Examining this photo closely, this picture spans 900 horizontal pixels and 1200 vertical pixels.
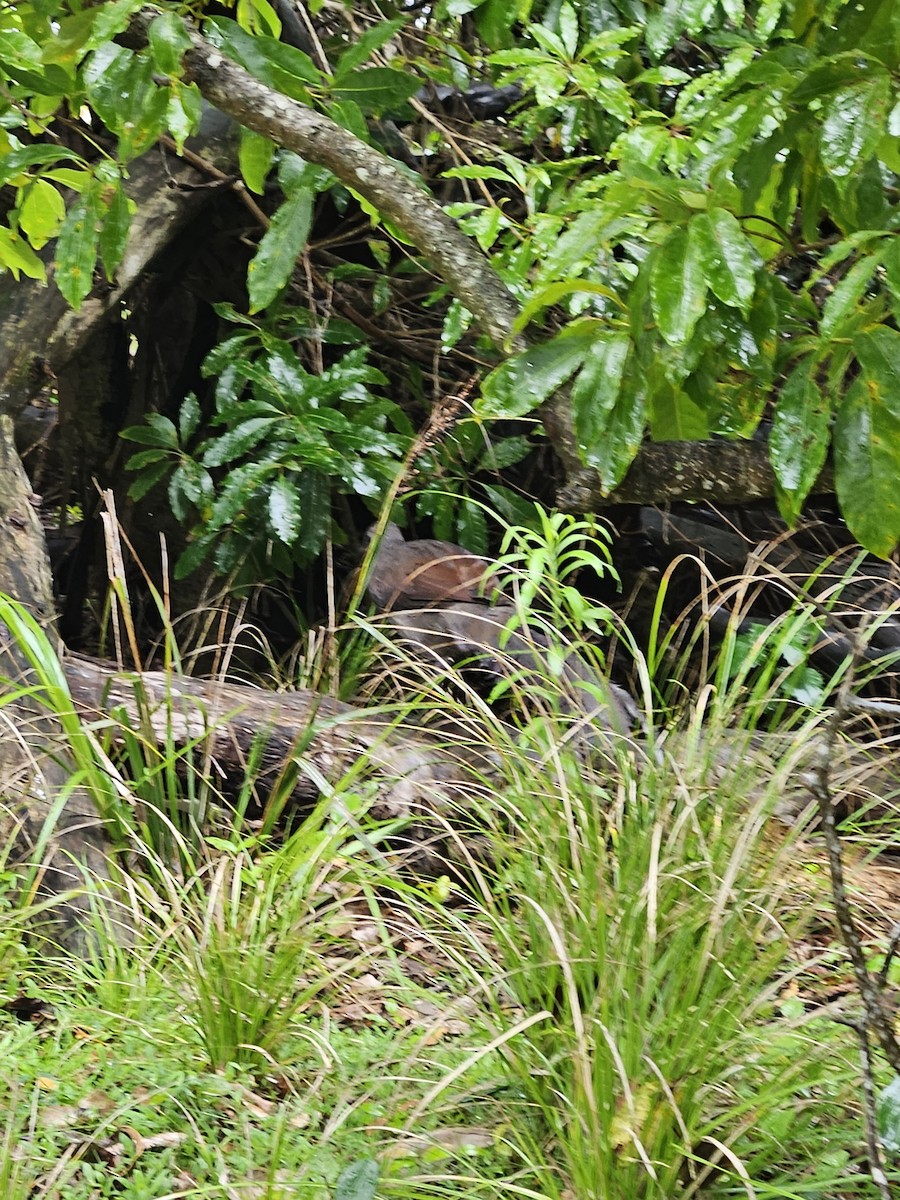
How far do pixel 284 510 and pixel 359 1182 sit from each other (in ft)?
7.15

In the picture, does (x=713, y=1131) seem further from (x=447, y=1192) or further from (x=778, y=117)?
(x=778, y=117)

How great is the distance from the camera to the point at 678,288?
4.34ft

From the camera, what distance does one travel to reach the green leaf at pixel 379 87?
2.38m

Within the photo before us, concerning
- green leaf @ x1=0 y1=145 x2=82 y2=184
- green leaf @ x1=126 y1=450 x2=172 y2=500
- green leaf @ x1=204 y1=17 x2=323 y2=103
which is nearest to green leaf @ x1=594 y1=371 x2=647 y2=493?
green leaf @ x1=204 y1=17 x2=323 y2=103

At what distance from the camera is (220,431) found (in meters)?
4.09

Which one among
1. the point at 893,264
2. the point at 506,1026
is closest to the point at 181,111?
the point at 893,264

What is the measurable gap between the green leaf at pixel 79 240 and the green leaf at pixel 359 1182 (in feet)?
5.83

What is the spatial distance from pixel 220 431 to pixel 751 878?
284 cm

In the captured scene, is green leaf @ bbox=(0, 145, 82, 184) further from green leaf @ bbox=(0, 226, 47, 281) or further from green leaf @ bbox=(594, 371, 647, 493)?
green leaf @ bbox=(594, 371, 647, 493)

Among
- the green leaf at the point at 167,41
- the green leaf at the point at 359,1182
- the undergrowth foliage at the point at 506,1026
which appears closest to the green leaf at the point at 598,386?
the undergrowth foliage at the point at 506,1026

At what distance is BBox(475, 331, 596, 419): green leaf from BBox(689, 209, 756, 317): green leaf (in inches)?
7.5

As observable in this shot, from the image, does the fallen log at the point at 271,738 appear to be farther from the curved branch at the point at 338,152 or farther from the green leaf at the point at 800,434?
the green leaf at the point at 800,434

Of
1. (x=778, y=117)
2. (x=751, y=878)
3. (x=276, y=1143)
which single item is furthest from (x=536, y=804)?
(x=778, y=117)

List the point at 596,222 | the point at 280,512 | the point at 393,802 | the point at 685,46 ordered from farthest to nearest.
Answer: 1. the point at 685,46
2. the point at 280,512
3. the point at 393,802
4. the point at 596,222
